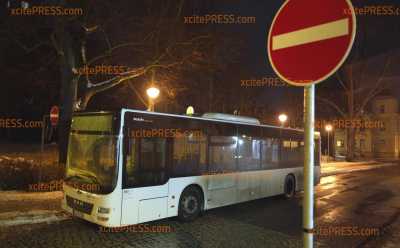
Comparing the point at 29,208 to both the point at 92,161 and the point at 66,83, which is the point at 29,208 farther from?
the point at 66,83

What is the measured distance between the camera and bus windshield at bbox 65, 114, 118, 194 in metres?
7.56

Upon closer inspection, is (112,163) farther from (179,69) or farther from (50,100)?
(50,100)

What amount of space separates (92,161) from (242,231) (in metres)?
3.94

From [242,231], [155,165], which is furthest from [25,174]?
[242,231]

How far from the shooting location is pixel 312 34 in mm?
2615

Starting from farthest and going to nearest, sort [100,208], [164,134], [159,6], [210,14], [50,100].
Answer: [50,100] → [210,14] → [159,6] → [164,134] → [100,208]

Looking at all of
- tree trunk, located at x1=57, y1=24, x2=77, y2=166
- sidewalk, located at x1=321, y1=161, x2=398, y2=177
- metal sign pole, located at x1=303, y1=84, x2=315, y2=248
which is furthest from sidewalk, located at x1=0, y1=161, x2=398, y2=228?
Result: sidewalk, located at x1=321, y1=161, x2=398, y2=177

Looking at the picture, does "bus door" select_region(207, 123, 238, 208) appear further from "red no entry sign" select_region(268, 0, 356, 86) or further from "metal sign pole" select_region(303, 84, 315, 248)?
"metal sign pole" select_region(303, 84, 315, 248)

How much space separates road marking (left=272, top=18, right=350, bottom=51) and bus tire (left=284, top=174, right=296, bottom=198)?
11.6m


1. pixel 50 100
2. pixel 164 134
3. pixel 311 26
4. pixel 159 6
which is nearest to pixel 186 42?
pixel 159 6

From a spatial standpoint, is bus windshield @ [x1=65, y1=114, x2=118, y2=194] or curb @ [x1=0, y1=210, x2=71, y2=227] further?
curb @ [x1=0, y1=210, x2=71, y2=227]

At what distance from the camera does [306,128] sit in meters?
2.47

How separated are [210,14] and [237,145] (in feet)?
30.5

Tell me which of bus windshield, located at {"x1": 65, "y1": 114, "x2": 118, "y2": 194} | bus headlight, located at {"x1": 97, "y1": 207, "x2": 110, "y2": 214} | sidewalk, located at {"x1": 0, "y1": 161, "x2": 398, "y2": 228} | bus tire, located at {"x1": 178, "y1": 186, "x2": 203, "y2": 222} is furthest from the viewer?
bus tire, located at {"x1": 178, "y1": 186, "x2": 203, "y2": 222}
